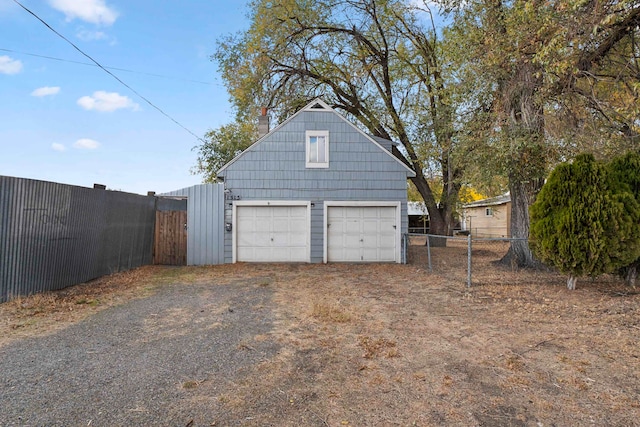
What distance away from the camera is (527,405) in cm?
265

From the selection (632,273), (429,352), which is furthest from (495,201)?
(429,352)

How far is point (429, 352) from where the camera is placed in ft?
12.3

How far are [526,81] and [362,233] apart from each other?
19.6ft

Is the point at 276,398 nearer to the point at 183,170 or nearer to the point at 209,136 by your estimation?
the point at 209,136

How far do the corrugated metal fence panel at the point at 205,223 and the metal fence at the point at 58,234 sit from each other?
1.70m

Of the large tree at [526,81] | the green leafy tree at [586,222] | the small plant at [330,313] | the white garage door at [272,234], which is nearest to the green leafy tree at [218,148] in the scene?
the white garage door at [272,234]

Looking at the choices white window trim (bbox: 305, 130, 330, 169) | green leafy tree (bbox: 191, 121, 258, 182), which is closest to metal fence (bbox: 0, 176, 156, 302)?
white window trim (bbox: 305, 130, 330, 169)

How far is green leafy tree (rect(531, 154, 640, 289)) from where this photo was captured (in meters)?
5.93

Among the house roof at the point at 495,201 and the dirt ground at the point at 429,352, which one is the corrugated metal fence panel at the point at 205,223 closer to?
the dirt ground at the point at 429,352

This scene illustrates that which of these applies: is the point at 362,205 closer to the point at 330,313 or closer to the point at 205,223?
the point at 205,223

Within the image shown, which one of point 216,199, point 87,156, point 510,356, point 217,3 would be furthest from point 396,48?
point 510,356

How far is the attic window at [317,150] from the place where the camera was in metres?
11.2

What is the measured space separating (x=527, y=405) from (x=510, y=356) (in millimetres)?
1033

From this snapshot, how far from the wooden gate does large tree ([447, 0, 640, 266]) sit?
8900mm
